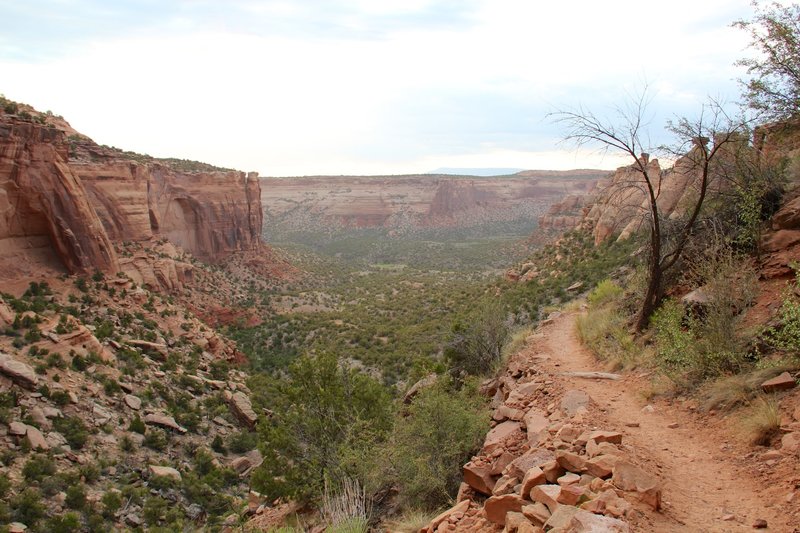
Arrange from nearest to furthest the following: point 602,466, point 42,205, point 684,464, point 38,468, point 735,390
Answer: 1. point 602,466
2. point 684,464
3. point 735,390
4. point 38,468
5. point 42,205

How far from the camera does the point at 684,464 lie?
5848mm

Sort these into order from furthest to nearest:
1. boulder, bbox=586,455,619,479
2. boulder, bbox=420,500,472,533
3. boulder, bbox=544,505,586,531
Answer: boulder, bbox=420,500,472,533 → boulder, bbox=586,455,619,479 → boulder, bbox=544,505,586,531

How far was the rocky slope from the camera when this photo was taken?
112 metres

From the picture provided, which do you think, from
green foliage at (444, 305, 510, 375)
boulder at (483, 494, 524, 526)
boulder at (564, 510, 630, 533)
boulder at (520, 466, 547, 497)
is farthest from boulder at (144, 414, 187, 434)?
boulder at (564, 510, 630, 533)

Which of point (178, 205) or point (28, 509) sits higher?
point (178, 205)

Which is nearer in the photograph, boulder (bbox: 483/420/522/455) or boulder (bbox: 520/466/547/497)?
boulder (bbox: 520/466/547/497)

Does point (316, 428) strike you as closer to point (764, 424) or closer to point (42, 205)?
point (764, 424)

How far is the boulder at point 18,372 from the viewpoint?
14242 millimetres

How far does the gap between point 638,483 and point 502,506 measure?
1338mm

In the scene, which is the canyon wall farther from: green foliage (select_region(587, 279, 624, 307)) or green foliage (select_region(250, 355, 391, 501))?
green foliage (select_region(587, 279, 624, 307))

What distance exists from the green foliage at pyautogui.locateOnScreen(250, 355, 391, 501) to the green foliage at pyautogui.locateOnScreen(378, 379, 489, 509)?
4.51ft

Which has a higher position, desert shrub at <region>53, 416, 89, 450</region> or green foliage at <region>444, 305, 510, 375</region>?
green foliage at <region>444, 305, 510, 375</region>

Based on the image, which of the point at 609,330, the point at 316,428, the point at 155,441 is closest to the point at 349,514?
the point at 316,428

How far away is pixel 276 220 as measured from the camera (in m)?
110
